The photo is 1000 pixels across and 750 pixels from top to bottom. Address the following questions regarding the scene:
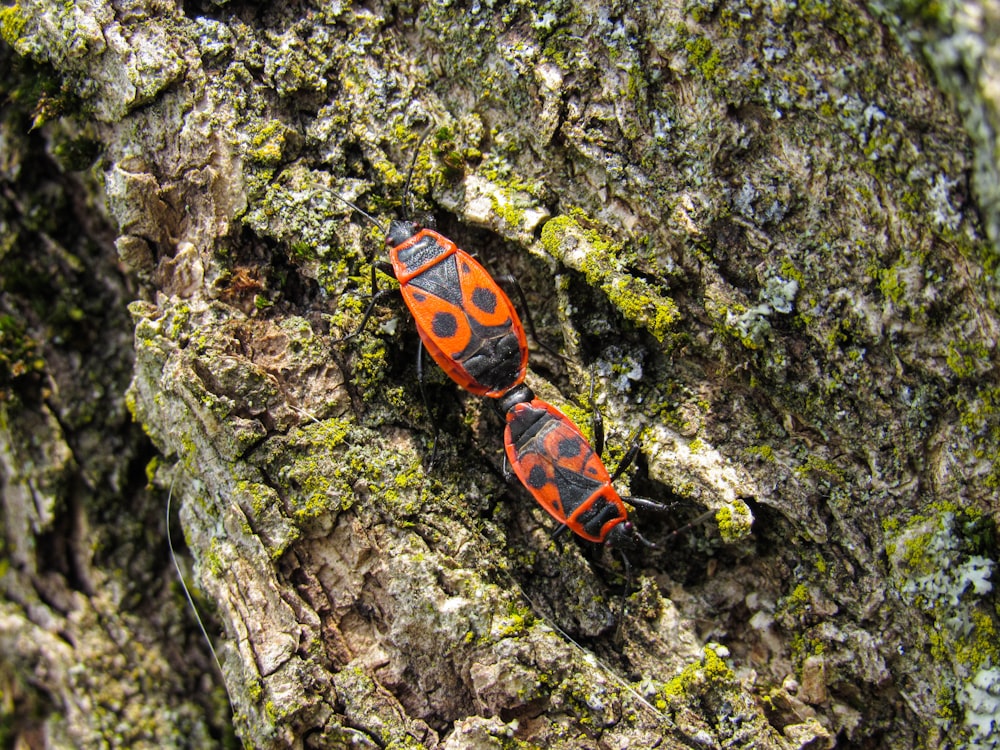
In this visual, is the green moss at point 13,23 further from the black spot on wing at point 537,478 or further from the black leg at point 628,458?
the black leg at point 628,458

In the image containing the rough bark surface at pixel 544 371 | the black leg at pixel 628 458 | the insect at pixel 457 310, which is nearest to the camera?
the rough bark surface at pixel 544 371

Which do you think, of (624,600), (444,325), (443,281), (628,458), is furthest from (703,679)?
(443,281)

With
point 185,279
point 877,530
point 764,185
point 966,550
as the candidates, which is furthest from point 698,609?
point 185,279

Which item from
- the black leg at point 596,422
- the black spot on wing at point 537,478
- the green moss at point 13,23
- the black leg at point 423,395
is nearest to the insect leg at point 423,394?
the black leg at point 423,395

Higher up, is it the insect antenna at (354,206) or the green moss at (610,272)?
the insect antenna at (354,206)

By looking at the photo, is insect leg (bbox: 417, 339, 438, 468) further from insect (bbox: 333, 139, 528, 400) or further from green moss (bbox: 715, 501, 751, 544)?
green moss (bbox: 715, 501, 751, 544)

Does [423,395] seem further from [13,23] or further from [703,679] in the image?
[13,23]

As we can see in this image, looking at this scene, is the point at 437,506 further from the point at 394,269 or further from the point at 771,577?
the point at 771,577
